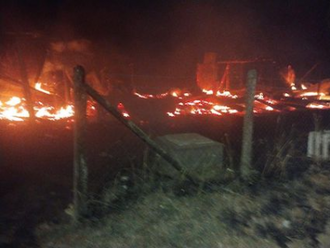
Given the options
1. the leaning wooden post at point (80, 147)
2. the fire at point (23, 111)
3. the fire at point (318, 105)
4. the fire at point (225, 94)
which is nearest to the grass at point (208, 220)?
the leaning wooden post at point (80, 147)

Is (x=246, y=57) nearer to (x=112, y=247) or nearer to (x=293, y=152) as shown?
(x=293, y=152)

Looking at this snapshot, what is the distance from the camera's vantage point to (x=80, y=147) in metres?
4.01

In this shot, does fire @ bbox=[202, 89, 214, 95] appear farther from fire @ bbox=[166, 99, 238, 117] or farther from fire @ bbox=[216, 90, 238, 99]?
fire @ bbox=[166, 99, 238, 117]

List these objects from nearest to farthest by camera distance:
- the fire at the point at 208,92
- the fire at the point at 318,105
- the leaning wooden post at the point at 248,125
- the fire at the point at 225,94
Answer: the leaning wooden post at the point at 248,125, the fire at the point at 318,105, the fire at the point at 225,94, the fire at the point at 208,92

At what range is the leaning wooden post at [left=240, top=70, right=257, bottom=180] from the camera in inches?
193

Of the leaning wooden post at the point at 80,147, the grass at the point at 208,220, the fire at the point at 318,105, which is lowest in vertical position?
the grass at the point at 208,220

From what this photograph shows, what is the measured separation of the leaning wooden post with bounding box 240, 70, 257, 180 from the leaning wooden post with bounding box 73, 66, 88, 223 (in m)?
2.38

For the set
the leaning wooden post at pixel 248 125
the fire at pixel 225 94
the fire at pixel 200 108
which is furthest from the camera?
the fire at pixel 225 94

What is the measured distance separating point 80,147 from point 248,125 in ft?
8.13

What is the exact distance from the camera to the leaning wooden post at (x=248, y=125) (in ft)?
16.0

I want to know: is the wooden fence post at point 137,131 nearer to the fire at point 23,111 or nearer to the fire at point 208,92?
the fire at point 23,111

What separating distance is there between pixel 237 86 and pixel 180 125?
20.1 feet

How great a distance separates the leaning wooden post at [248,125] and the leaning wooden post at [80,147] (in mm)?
2383

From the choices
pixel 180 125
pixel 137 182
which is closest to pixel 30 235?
pixel 137 182
